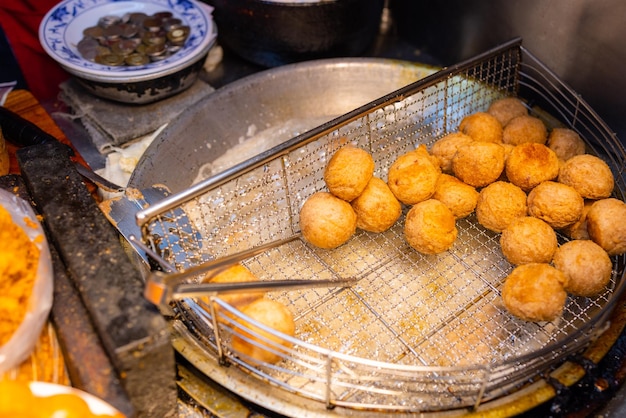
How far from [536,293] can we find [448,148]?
67 cm

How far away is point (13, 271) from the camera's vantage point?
135 cm

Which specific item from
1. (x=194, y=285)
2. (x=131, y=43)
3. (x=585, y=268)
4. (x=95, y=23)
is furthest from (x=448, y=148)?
(x=95, y=23)

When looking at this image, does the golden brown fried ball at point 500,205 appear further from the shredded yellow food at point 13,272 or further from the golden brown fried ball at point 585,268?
the shredded yellow food at point 13,272

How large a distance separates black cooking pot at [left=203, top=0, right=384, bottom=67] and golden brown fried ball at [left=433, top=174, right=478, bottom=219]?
1149 millimetres

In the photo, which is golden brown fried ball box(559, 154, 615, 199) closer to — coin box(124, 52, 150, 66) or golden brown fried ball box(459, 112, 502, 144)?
golden brown fried ball box(459, 112, 502, 144)

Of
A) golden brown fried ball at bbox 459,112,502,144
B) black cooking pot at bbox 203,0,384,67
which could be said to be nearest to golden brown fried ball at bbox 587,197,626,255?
golden brown fried ball at bbox 459,112,502,144

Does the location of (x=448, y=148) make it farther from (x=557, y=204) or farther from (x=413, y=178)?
(x=557, y=204)

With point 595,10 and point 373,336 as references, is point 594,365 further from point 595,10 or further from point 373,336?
point 595,10

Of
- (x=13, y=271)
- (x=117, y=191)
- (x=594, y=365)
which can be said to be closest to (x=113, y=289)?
(x=13, y=271)

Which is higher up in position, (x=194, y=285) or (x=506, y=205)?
(x=194, y=285)

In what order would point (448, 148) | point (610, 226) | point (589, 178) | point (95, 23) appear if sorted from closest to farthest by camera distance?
1. point (610, 226)
2. point (589, 178)
3. point (448, 148)
4. point (95, 23)

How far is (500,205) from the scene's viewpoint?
1855mm

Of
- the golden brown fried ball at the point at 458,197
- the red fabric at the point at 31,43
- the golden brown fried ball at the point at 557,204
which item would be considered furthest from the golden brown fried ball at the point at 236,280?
the red fabric at the point at 31,43

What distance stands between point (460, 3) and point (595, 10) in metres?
0.81
